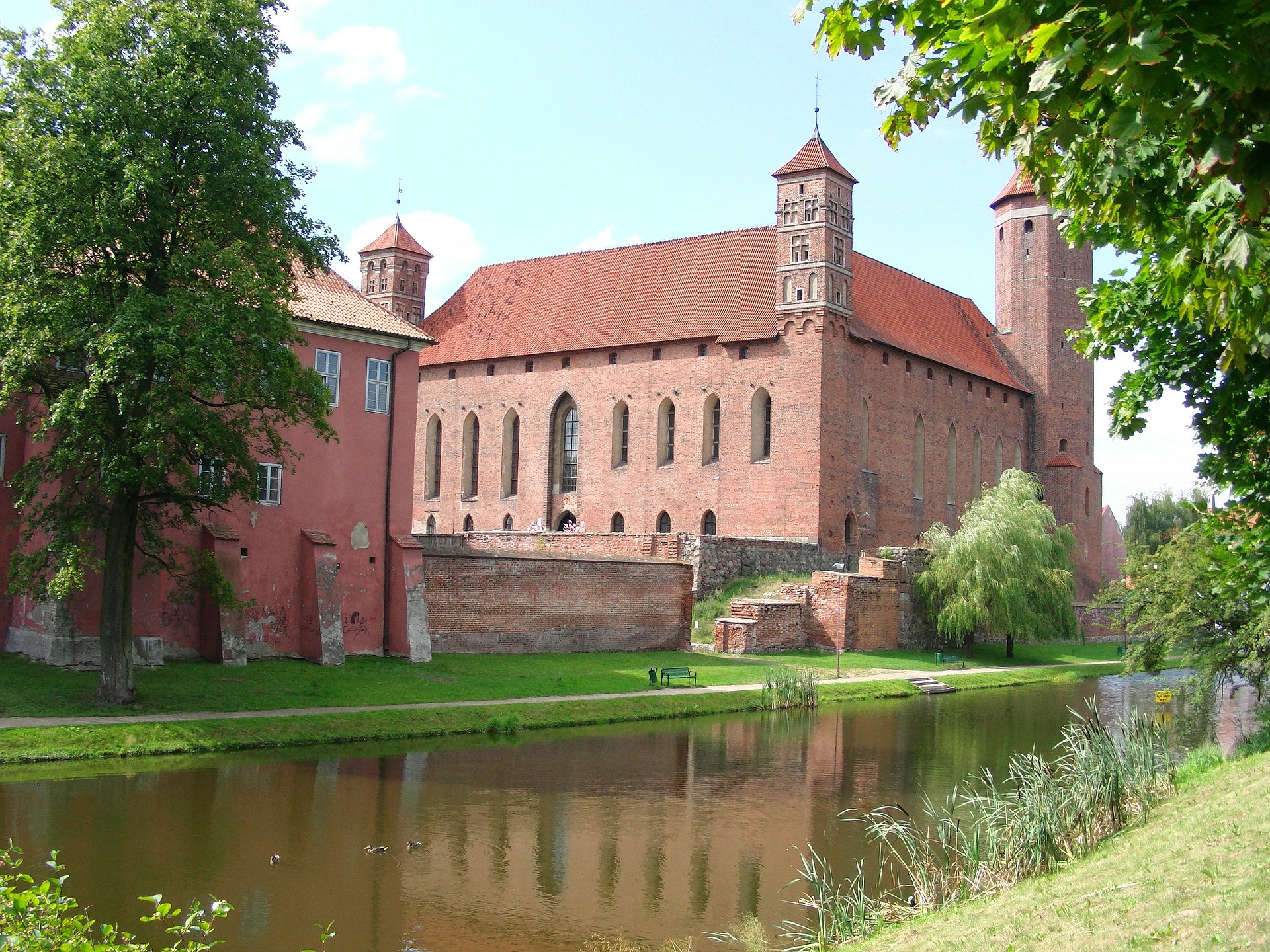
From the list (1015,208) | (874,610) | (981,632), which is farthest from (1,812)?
(1015,208)

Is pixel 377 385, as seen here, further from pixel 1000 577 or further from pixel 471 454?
pixel 471 454

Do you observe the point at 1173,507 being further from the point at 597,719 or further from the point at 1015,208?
the point at 597,719

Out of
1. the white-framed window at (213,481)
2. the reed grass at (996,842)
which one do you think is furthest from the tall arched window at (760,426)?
the reed grass at (996,842)

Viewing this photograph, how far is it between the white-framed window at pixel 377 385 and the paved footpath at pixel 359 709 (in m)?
7.68

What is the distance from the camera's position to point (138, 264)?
17656 mm

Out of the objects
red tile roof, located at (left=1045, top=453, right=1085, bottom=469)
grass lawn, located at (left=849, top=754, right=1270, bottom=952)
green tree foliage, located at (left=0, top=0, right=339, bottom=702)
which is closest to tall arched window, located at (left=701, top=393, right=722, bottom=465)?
red tile roof, located at (left=1045, top=453, right=1085, bottom=469)

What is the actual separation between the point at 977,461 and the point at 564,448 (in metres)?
18.4

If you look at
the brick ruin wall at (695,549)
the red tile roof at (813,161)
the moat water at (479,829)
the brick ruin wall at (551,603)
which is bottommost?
the moat water at (479,829)

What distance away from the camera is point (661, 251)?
48.0m

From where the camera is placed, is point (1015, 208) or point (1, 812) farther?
point (1015, 208)

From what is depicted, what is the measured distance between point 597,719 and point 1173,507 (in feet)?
182

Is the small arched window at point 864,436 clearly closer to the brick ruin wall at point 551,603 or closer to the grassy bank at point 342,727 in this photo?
the brick ruin wall at point 551,603

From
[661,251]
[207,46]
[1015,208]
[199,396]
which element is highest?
[1015,208]

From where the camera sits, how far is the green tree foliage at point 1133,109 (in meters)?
3.73
